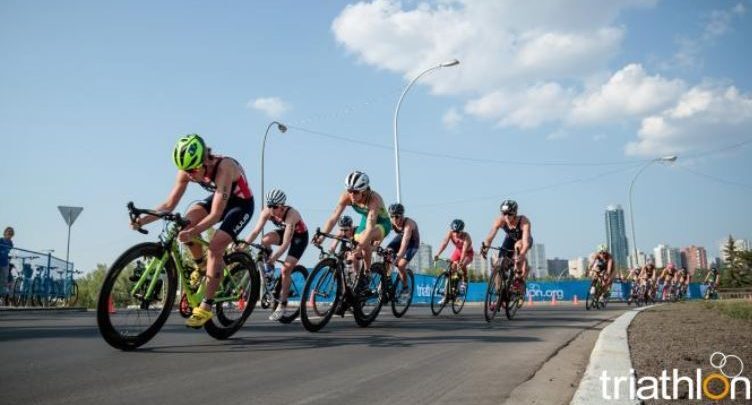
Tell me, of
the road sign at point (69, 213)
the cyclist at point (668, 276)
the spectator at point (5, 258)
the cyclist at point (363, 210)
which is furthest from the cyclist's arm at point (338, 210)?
the cyclist at point (668, 276)

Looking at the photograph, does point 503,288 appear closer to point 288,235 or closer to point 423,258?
point 288,235

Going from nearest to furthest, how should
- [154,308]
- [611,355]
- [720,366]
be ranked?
[720,366]
[611,355]
[154,308]

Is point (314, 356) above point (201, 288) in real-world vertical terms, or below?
below

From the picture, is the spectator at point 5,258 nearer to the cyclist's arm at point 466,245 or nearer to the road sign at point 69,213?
the road sign at point 69,213

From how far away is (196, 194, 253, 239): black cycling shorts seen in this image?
6.21 meters

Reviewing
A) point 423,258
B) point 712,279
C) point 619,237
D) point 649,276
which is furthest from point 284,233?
point 619,237

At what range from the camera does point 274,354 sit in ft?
16.8

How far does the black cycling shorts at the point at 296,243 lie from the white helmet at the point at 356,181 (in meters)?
1.97

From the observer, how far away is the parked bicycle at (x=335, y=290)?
7.50 metres

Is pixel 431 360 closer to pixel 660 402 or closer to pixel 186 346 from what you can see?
pixel 660 402

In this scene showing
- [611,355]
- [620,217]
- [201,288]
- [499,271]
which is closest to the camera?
[611,355]

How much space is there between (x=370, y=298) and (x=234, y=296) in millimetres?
2710

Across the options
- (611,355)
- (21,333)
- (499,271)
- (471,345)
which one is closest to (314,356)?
(471,345)

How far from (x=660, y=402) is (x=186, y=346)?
4363 millimetres
